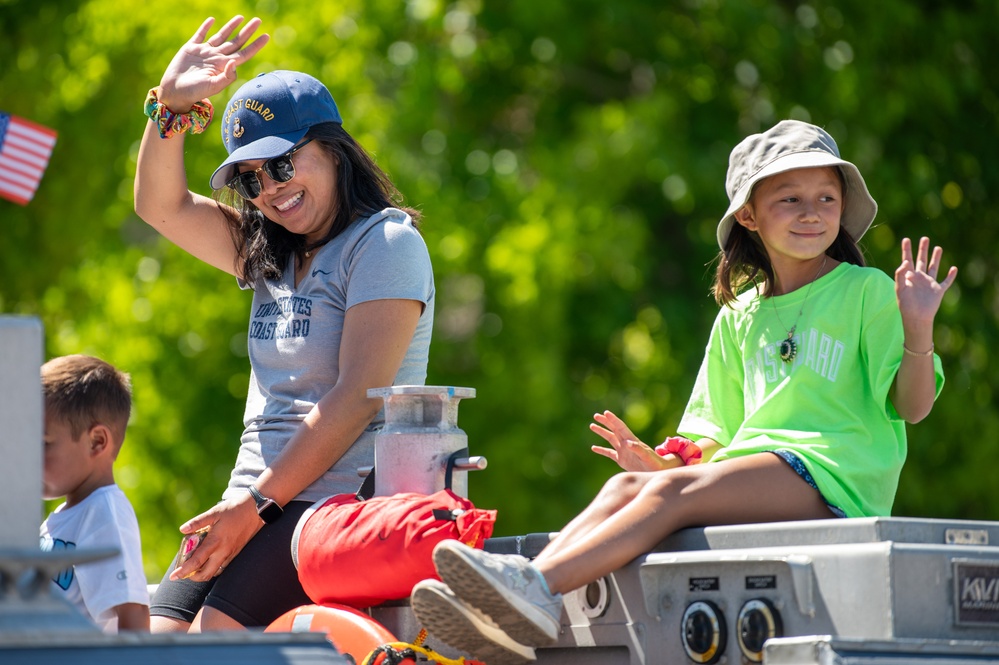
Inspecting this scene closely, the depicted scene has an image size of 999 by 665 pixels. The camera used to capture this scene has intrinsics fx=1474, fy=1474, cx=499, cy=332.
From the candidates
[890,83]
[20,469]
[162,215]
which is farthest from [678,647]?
[890,83]

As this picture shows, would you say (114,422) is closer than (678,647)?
No

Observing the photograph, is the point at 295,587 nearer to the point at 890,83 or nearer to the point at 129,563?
the point at 129,563

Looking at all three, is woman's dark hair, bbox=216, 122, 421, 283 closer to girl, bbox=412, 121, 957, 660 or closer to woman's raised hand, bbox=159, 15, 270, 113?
woman's raised hand, bbox=159, 15, 270, 113

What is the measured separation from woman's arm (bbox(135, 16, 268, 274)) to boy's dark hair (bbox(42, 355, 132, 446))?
571 mm

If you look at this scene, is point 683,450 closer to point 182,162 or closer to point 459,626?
point 459,626

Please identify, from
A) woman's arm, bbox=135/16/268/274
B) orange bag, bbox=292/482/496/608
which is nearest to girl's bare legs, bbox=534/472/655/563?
orange bag, bbox=292/482/496/608

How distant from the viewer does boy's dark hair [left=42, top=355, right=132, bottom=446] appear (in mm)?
3893

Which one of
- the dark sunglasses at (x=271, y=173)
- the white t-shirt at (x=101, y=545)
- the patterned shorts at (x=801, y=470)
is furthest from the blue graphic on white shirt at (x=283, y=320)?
the patterned shorts at (x=801, y=470)

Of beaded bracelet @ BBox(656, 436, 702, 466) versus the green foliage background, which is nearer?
beaded bracelet @ BBox(656, 436, 702, 466)

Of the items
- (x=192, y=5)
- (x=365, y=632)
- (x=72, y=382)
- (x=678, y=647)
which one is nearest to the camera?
(x=678, y=647)

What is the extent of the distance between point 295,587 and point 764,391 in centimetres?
131

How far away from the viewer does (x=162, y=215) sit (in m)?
4.44

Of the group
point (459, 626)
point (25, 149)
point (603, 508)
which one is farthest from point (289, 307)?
point (25, 149)

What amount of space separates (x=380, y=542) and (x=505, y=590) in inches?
17.8
